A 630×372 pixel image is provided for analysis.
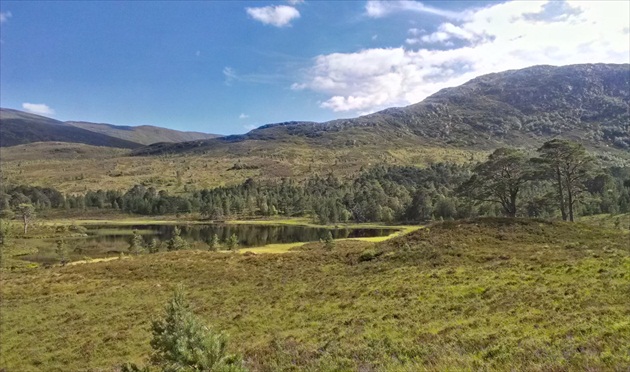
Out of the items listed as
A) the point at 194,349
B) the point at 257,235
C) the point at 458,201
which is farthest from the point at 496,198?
the point at 458,201

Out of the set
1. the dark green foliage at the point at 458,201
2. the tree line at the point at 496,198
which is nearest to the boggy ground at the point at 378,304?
the tree line at the point at 496,198

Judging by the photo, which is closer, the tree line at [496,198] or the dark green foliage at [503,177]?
the dark green foliage at [503,177]

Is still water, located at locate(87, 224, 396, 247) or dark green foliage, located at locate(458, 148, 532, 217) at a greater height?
dark green foliage, located at locate(458, 148, 532, 217)

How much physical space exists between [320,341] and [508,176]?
4157 cm

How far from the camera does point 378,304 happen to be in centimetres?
2211

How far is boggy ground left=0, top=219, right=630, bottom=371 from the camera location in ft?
38.5

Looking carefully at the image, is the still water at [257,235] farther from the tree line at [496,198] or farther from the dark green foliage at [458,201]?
the tree line at [496,198]

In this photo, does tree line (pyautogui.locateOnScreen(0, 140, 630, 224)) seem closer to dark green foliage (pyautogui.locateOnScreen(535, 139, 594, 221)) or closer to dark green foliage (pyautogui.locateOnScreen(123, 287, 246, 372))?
dark green foliage (pyautogui.locateOnScreen(535, 139, 594, 221))

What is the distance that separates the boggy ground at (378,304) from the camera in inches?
462

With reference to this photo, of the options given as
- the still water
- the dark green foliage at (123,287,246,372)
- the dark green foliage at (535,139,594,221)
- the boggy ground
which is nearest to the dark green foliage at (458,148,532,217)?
the dark green foliage at (535,139,594,221)

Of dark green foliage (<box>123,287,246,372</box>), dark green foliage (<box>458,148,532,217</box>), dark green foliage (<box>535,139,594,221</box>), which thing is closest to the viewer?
dark green foliage (<box>123,287,246,372</box>)

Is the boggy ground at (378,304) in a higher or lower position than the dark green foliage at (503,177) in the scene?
lower

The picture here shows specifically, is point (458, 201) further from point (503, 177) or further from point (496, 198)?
point (503, 177)

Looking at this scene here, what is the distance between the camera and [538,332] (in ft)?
41.9
